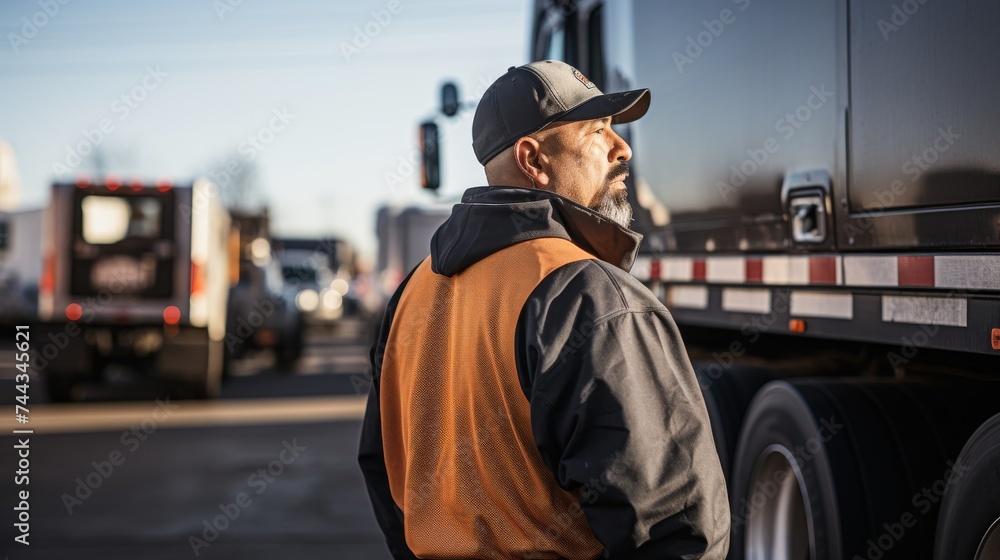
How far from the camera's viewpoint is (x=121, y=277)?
14883 millimetres

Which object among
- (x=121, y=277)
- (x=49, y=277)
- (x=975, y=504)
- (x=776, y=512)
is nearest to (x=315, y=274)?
(x=121, y=277)

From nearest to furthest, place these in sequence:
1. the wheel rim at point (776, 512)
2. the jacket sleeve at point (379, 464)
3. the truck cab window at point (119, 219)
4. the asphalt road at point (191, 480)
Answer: the jacket sleeve at point (379, 464) < the wheel rim at point (776, 512) < the asphalt road at point (191, 480) < the truck cab window at point (119, 219)

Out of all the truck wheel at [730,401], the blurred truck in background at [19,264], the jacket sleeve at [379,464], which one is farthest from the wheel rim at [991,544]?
the blurred truck in background at [19,264]

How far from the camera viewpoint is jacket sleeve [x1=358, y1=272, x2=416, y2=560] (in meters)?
2.79

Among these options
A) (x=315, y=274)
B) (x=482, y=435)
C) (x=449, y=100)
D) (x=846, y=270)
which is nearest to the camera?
(x=482, y=435)

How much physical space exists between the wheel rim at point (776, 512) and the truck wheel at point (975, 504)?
98cm

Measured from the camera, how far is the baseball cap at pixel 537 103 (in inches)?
94.0

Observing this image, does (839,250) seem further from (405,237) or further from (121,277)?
(405,237)

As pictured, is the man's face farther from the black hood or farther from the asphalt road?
the asphalt road

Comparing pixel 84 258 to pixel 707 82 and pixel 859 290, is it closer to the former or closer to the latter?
pixel 707 82

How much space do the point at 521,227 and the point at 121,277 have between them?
13386 millimetres

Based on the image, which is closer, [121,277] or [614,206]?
[614,206]

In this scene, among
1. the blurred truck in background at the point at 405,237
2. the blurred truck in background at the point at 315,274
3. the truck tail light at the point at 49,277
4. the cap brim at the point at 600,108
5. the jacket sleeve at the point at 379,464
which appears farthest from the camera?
the blurred truck in background at the point at 315,274

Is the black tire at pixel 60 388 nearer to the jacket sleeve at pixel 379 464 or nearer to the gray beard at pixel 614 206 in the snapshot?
the jacket sleeve at pixel 379 464
